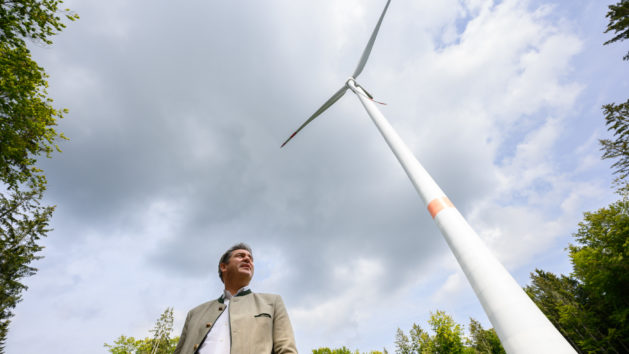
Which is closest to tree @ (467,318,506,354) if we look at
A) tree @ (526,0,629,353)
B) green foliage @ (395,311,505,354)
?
green foliage @ (395,311,505,354)

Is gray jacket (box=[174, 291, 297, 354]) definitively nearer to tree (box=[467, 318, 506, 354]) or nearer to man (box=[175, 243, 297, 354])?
man (box=[175, 243, 297, 354])

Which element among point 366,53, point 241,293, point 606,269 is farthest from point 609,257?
point 241,293

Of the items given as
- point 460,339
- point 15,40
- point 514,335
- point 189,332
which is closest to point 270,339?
point 189,332

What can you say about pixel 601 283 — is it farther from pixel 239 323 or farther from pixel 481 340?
pixel 239 323

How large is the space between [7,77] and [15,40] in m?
1.45

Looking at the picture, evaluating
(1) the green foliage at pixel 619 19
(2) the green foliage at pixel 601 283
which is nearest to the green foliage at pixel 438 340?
(2) the green foliage at pixel 601 283

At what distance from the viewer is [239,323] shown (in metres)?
2.85

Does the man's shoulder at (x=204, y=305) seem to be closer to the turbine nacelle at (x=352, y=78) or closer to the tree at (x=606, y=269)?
the turbine nacelle at (x=352, y=78)

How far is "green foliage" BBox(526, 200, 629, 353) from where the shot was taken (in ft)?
73.7

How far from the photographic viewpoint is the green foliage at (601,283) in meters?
22.5

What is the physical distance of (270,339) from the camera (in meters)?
2.85

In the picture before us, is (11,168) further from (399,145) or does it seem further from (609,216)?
(609,216)

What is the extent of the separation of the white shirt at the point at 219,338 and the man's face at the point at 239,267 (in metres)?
0.56

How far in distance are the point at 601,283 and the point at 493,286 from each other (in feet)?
119
